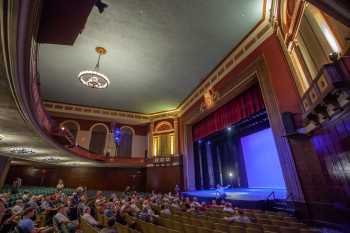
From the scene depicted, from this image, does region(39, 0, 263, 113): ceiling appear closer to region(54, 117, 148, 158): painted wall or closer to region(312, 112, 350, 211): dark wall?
region(54, 117, 148, 158): painted wall

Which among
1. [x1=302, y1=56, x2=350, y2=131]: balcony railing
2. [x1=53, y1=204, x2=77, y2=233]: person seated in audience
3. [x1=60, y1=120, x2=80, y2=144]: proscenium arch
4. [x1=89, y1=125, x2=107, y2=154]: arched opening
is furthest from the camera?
[x1=89, y1=125, x2=107, y2=154]: arched opening

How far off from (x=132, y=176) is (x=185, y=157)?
15.3 feet

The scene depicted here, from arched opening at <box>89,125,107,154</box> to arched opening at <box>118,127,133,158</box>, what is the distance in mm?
1282

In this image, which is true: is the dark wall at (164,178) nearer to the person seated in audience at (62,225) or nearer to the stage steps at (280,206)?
the stage steps at (280,206)

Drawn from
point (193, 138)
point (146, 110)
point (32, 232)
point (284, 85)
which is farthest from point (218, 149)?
point (32, 232)

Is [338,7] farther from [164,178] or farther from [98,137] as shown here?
[98,137]

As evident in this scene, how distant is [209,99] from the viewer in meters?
9.62

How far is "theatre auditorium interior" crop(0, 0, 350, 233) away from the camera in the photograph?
Answer: 11.0 feet

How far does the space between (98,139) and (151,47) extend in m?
8.95

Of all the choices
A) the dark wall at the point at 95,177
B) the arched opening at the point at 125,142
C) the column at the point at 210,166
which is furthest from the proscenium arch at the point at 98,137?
the column at the point at 210,166

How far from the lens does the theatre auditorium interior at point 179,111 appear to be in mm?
3367

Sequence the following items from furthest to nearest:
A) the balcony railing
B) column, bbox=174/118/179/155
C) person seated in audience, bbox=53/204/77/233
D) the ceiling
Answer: column, bbox=174/118/179/155
the ceiling
person seated in audience, bbox=53/204/77/233
the balcony railing

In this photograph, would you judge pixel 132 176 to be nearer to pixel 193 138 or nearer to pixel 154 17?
pixel 193 138

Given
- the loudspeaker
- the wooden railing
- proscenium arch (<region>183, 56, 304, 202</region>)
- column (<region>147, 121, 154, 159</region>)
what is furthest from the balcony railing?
column (<region>147, 121, 154, 159</region>)
